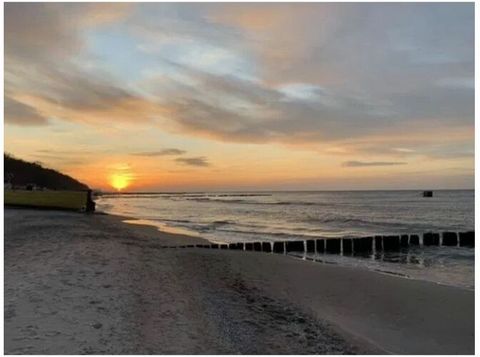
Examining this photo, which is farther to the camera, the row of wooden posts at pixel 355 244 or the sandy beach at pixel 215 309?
the row of wooden posts at pixel 355 244

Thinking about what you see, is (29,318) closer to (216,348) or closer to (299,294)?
(216,348)

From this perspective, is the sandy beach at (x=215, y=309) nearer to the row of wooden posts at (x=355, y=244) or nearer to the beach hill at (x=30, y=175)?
the row of wooden posts at (x=355, y=244)

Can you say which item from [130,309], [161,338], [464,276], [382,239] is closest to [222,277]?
[130,309]

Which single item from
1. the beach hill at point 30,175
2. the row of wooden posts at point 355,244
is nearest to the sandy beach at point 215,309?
the row of wooden posts at point 355,244

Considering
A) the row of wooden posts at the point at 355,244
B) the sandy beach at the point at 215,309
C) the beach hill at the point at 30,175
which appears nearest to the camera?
the sandy beach at the point at 215,309

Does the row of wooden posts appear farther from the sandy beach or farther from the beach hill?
the beach hill

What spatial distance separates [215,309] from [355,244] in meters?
20.1

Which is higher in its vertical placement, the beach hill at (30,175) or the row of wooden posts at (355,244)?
the beach hill at (30,175)

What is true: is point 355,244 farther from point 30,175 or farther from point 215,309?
point 30,175

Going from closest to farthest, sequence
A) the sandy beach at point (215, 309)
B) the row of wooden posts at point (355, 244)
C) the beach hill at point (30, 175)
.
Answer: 1. the sandy beach at point (215, 309)
2. the row of wooden posts at point (355, 244)
3. the beach hill at point (30, 175)

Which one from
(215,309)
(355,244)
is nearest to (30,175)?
(355,244)

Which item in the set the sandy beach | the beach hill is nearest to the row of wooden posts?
the sandy beach

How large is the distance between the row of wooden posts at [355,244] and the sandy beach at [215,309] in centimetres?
757

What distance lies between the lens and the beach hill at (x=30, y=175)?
122562 mm
